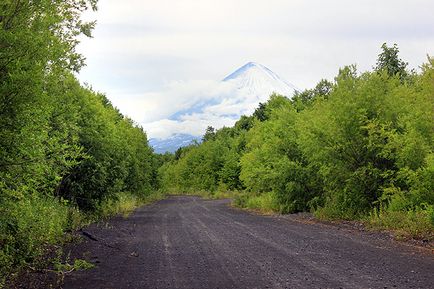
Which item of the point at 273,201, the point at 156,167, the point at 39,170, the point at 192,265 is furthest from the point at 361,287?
the point at 156,167

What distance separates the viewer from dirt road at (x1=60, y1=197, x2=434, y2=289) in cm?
888

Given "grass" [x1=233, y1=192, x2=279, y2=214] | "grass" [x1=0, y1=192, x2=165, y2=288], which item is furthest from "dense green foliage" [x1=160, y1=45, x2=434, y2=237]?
"grass" [x1=0, y1=192, x2=165, y2=288]

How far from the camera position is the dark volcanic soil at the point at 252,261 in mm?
8875

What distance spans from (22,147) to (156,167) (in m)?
56.9

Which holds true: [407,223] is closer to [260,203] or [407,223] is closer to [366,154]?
[366,154]

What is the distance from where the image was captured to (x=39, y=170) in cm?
845

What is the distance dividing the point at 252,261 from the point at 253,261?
0.02 metres

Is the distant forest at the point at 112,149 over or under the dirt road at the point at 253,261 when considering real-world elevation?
over

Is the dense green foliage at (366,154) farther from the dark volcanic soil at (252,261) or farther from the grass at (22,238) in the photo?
the grass at (22,238)

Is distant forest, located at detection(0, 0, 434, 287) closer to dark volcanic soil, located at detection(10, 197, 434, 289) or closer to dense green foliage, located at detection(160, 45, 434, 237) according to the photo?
dense green foliage, located at detection(160, 45, 434, 237)

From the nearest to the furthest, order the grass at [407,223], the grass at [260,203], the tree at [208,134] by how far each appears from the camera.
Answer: the grass at [407,223] < the grass at [260,203] < the tree at [208,134]

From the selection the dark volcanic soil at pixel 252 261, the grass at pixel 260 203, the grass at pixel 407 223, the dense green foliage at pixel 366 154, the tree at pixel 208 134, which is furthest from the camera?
the tree at pixel 208 134

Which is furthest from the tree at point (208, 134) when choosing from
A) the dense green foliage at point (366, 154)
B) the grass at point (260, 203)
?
the dense green foliage at point (366, 154)

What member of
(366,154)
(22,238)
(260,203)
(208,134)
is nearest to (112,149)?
(366,154)
